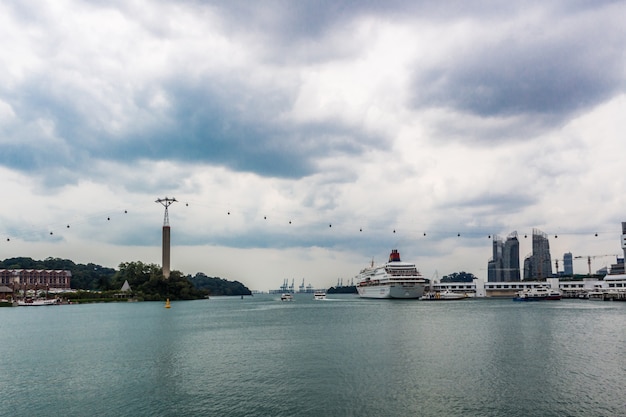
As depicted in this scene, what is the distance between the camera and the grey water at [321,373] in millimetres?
34062

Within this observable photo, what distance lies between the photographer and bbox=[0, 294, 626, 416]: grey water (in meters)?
34.1

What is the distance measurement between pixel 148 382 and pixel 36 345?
1319 inches

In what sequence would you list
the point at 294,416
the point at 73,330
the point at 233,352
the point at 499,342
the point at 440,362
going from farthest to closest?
the point at 73,330
the point at 499,342
the point at 233,352
the point at 440,362
the point at 294,416

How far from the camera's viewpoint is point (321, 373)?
44.2 m

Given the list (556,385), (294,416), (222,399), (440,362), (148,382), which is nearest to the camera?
(294,416)

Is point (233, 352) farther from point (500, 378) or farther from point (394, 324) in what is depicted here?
point (394, 324)

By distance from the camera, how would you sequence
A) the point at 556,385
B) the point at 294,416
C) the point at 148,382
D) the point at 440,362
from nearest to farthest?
the point at 294,416 < the point at 556,385 < the point at 148,382 < the point at 440,362

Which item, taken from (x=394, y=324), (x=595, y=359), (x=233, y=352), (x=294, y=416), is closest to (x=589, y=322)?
(x=394, y=324)

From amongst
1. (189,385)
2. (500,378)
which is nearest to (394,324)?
(500,378)

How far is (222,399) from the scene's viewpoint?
3581 cm

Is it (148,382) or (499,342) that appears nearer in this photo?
(148,382)

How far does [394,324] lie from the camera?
87250 mm

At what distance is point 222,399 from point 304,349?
2342 centimetres

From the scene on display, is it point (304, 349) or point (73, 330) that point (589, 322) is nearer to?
point (304, 349)
